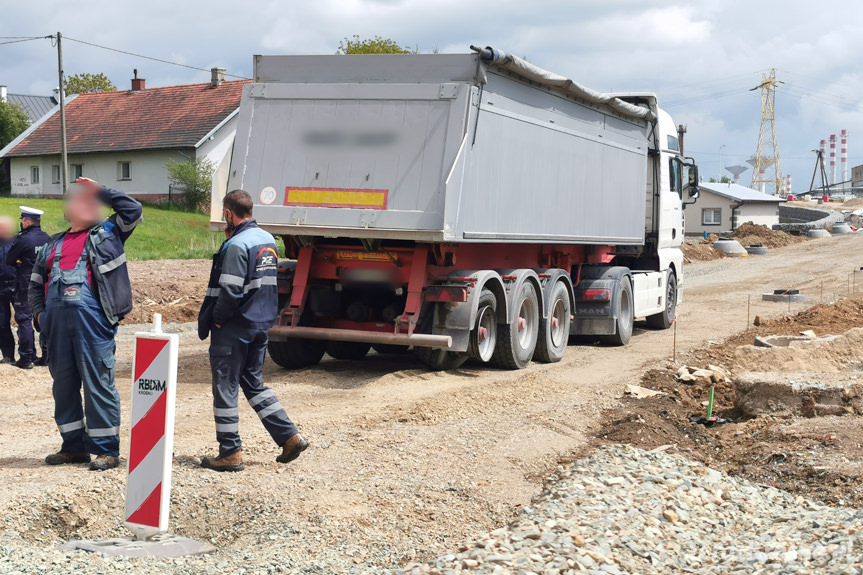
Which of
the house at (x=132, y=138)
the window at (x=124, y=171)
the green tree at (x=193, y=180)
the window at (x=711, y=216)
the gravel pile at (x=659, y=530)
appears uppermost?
the house at (x=132, y=138)

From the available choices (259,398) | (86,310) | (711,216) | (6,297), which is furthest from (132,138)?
(259,398)

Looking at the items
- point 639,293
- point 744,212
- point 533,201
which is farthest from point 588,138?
point 744,212

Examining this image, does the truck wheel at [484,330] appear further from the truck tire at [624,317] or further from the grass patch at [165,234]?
the grass patch at [165,234]

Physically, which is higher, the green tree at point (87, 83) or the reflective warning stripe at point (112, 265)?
the green tree at point (87, 83)

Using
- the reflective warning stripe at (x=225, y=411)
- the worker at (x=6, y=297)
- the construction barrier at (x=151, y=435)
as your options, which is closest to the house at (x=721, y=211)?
the worker at (x=6, y=297)

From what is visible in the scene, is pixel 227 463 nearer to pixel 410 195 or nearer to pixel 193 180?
pixel 410 195

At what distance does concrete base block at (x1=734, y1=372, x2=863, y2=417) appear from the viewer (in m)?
9.39

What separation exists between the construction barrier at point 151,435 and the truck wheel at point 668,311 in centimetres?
1351

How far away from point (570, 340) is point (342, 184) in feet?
20.8

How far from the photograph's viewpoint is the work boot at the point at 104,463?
22.3 ft

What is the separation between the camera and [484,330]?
38.9 feet

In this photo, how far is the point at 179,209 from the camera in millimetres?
45062

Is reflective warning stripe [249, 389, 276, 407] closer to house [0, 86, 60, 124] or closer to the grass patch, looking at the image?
the grass patch

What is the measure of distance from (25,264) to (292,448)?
6.01 metres
